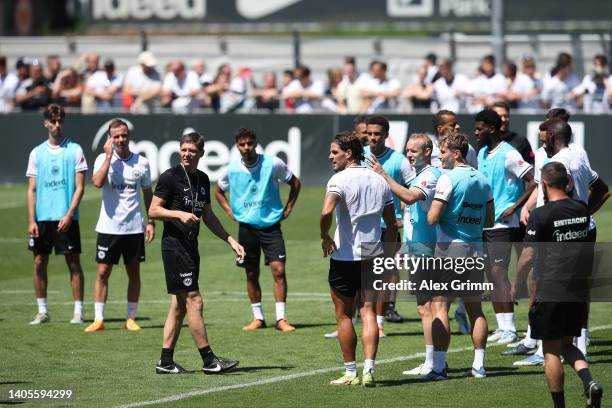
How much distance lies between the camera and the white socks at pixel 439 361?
11570 mm

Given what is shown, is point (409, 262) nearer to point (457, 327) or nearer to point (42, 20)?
point (457, 327)

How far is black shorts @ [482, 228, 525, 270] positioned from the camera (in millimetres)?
13461

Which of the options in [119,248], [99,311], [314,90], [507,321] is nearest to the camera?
[507,321]

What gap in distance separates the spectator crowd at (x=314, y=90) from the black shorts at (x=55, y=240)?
12.1 meters

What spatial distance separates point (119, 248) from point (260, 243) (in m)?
1.63

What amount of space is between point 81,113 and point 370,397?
1723cm

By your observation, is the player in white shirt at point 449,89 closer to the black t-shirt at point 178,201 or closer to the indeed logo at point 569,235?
the black t-shirt at point 178,201

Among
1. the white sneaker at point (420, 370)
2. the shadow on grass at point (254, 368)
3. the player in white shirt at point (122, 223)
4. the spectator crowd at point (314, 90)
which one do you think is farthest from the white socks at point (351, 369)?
the spectator crowd at point (314, 90)

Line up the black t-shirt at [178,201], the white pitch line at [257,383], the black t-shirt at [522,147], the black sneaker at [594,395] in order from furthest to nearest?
the black t-shirt at [522,147], the black t-shirt at [178,201], the white pitch line at [257,383], the black sneaker at [594,395]

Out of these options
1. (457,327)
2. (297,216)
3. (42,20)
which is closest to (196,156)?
(457,327)

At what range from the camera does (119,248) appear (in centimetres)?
1478

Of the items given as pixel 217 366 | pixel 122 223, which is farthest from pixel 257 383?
pixel 122 223

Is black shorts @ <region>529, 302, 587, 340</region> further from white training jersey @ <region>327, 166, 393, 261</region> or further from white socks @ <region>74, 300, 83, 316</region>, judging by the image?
white socks @ <region>74, 300, 83, 316</region>

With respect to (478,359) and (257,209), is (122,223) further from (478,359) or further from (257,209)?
(478,359)
